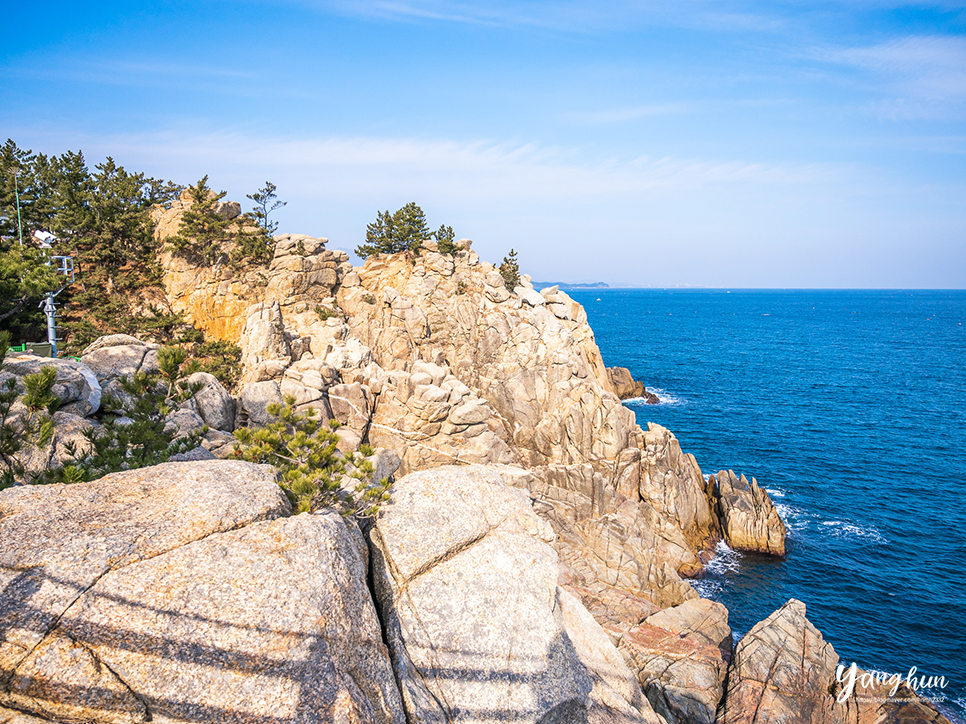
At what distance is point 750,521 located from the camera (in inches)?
1544

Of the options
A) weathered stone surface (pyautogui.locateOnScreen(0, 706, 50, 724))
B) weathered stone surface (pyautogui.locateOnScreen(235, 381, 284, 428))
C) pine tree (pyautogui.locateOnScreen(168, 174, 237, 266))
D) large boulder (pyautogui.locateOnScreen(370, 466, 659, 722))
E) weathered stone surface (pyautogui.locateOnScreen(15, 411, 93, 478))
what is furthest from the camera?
pine tree (pyautogui.locateOnScreen(168, 174, 237, 266))

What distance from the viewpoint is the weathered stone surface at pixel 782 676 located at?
810 inches

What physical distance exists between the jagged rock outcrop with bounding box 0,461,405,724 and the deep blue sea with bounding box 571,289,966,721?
3057 centimetres

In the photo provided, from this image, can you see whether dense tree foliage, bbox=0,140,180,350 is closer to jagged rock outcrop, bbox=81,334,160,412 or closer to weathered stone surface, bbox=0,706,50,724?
jagged rock outcrop, bbox=81,334,160,412

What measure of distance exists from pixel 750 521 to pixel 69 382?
144 feet

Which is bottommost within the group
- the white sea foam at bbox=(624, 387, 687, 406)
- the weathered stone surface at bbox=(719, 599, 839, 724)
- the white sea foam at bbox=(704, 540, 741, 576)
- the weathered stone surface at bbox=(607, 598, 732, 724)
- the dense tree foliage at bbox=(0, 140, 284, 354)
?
the white sea foam at bbox=(704, 540, 741, 576)

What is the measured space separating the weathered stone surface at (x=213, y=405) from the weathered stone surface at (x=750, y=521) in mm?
37924

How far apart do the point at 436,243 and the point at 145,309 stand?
1209 inches

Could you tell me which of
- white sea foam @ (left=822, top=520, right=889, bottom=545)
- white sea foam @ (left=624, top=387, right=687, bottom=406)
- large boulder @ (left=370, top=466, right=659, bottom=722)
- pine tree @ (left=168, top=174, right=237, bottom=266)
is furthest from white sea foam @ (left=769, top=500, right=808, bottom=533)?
pine tree @ (left=168, top=174, right=237, bottom=266)

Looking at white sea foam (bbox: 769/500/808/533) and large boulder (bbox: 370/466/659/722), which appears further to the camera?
white sea foam (bbox: 769/500/808/533)

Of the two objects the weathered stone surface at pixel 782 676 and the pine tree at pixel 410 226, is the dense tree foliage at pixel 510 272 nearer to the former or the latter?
the pine tree at pixel 410 226

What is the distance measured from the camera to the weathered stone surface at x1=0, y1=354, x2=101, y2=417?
18.2 m

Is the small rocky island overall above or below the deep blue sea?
above

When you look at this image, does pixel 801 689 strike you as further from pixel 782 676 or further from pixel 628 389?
pixel 628 389
